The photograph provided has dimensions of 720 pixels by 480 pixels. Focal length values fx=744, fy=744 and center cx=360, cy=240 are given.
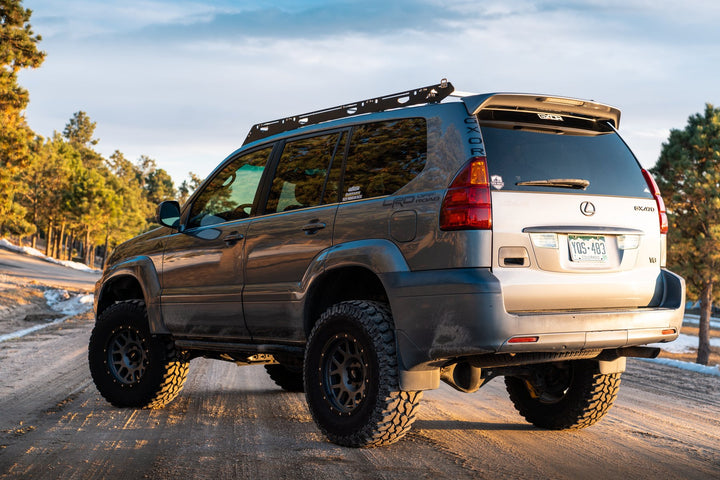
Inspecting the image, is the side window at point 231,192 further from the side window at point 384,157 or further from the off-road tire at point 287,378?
the off-road tire at point 287,378

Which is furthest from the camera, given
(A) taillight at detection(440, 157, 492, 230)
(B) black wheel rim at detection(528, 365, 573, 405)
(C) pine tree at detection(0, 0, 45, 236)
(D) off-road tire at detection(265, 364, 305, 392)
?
(C) pine tree at detection(0, 0, 45, 236)

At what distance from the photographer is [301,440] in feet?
16.5

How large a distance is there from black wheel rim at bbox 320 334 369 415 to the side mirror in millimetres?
2282

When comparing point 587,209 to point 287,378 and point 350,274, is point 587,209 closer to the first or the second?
point 350,274

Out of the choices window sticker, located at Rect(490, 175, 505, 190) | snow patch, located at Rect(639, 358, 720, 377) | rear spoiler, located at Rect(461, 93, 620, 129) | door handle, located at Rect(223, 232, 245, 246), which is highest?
rear spoiler, located at Rect(461, 93, 620, 129)

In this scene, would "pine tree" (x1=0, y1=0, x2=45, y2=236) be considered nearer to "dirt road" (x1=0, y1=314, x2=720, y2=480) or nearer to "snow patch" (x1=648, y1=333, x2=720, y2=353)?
"dirt road" (x1=0, y1=314, x2=720, y2=480)

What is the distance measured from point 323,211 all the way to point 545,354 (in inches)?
68.6

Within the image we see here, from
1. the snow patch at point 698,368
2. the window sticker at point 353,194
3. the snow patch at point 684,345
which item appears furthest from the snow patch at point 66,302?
the snow patch at point 684,345

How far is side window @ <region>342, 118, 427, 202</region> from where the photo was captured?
4.68 m

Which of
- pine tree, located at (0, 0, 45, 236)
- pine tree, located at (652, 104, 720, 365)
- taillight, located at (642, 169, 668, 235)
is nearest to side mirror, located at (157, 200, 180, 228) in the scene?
taillight, located at (642, 169, 668, 235)

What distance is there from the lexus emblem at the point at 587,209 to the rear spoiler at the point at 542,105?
0.69m

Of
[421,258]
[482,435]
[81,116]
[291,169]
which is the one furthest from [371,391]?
[81,116]

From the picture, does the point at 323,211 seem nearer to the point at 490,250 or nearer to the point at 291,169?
the point at 291,169

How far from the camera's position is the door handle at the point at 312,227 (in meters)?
5.02
